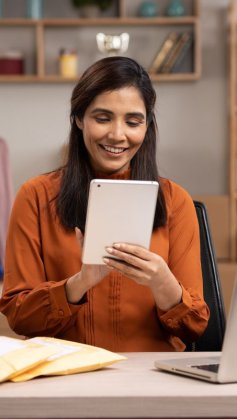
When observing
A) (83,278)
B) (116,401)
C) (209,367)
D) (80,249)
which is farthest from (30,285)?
(116,401)

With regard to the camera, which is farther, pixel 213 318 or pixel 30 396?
pixel 213 318

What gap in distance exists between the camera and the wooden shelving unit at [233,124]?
492 cm

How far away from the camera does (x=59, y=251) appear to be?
1.95m

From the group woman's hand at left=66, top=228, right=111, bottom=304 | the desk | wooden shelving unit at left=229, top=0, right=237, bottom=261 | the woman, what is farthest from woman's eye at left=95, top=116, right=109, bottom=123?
wooden shelving unit at left=229, top=0, right=237, bottom=261

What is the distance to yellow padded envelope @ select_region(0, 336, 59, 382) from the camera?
1329 millimetres

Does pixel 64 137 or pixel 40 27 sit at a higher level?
pixel 40 27

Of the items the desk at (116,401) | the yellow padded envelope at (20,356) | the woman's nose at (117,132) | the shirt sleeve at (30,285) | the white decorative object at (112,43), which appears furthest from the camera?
the white decorative object at (112,43)

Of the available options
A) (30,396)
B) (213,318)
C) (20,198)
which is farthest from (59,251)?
(30,396)

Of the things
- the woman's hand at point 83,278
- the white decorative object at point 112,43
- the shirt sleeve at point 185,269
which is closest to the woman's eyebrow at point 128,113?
the shirt sleeve at point 185,269

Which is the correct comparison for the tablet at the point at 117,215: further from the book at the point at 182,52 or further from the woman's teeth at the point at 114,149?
the book at the point at 182,52

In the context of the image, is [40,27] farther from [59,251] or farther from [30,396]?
[30,396]

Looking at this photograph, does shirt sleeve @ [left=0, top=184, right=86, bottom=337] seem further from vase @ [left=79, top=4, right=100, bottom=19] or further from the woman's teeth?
vase @ [left=79, top=4, right=100, bottom=19]

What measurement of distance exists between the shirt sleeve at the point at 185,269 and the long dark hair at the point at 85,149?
4 centimetres

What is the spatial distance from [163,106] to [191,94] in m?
0.18
